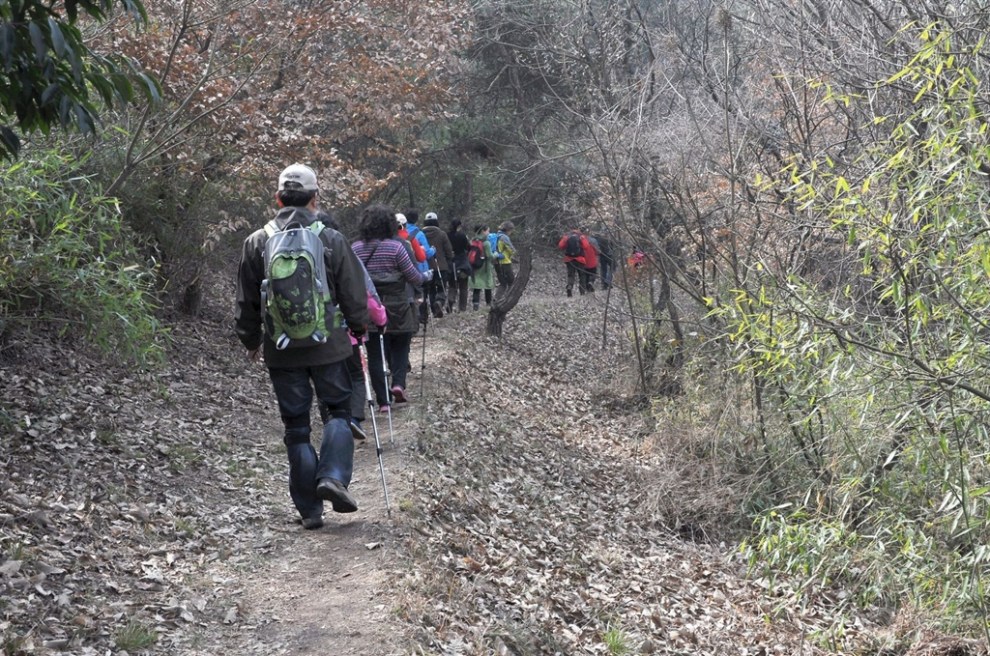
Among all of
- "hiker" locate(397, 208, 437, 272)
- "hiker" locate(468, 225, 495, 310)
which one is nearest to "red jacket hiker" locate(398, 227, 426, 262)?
"hiker" locate(397, 208, 437, 272)

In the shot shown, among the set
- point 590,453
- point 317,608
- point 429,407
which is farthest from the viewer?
point 590,453

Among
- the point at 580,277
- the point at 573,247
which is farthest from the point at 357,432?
the point at 580,277

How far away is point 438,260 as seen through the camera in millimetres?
19094

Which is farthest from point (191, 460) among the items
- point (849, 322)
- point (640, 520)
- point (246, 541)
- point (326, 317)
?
point (849, 322)

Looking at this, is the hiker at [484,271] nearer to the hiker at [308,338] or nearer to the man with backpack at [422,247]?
the man with backpack at [422,247]

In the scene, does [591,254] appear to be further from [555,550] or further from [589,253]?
[555,550]

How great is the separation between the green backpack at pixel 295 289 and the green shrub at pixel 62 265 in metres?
2.21

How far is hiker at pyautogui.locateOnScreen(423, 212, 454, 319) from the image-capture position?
18359 millimetres

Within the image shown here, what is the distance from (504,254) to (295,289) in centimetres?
1684

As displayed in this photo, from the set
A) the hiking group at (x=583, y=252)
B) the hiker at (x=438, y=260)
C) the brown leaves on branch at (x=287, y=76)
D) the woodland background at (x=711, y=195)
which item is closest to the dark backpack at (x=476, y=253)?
the hiker at (x=438, y=260)

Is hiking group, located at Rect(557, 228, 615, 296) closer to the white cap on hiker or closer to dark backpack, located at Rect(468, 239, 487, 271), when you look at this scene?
dark backpack, located at Rect(468, 239, 487, 271)

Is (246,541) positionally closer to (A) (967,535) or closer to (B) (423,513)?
(B) (423,513)

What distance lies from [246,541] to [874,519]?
4305 mm

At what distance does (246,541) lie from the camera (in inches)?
275
